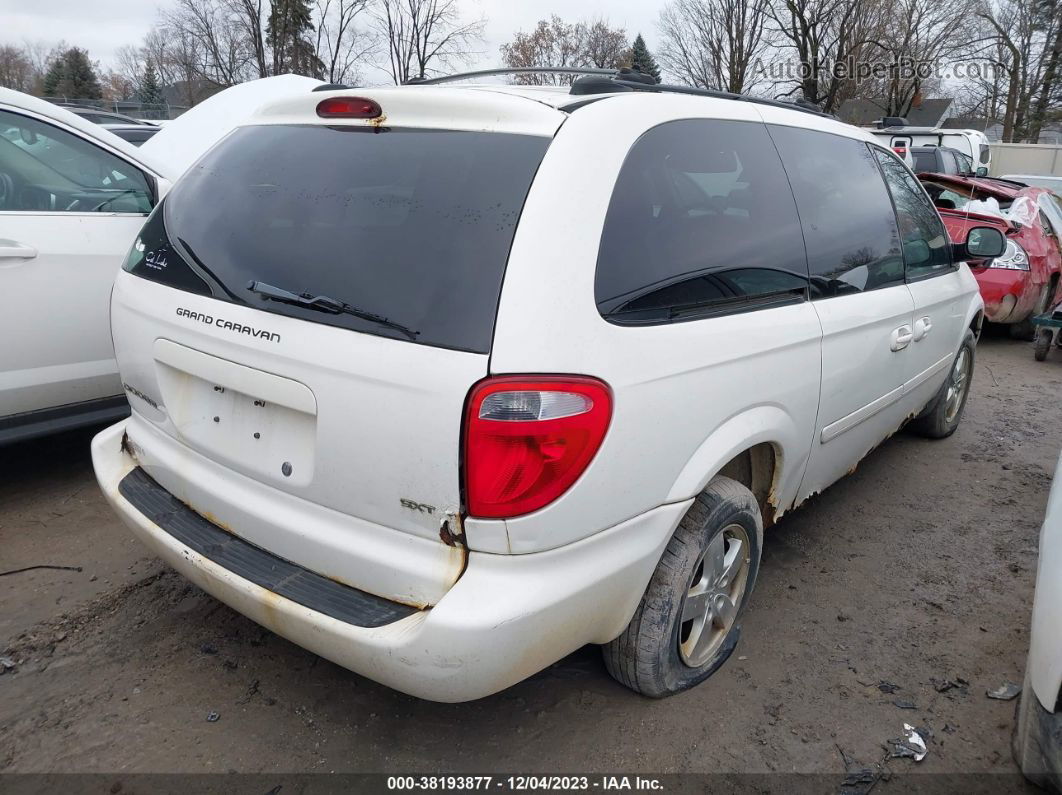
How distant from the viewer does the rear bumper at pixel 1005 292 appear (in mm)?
7527

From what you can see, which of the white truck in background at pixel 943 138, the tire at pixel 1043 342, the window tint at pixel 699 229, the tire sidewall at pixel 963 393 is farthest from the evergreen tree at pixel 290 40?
the window tint at pixel 699 229

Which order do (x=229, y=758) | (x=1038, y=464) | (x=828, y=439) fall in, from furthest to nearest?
(x=1038, y=464)
(x=828, y=439)
(x=229, y=758)

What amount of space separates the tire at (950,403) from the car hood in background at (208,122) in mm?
5273

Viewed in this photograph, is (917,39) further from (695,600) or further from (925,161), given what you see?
(695,600)

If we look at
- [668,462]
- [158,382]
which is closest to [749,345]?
[668,462]

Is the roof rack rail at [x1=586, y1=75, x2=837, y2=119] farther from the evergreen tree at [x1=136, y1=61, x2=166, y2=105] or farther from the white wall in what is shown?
the evergreen tree at [x1=136, y1=61, x2=166, y2=105]

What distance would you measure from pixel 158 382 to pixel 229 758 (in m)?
1.12

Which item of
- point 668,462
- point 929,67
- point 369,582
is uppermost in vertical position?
point 929,67

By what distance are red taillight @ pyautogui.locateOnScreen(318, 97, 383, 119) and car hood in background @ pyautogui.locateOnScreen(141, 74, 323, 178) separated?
457 centimetres

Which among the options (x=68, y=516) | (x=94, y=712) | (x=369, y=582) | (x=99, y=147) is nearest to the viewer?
(x=369, y=582)

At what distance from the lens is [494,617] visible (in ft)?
5.76

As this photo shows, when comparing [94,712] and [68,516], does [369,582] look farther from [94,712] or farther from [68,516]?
[68,516]

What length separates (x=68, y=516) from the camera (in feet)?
11.7

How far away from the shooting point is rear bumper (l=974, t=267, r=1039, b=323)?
7527 millimetres
